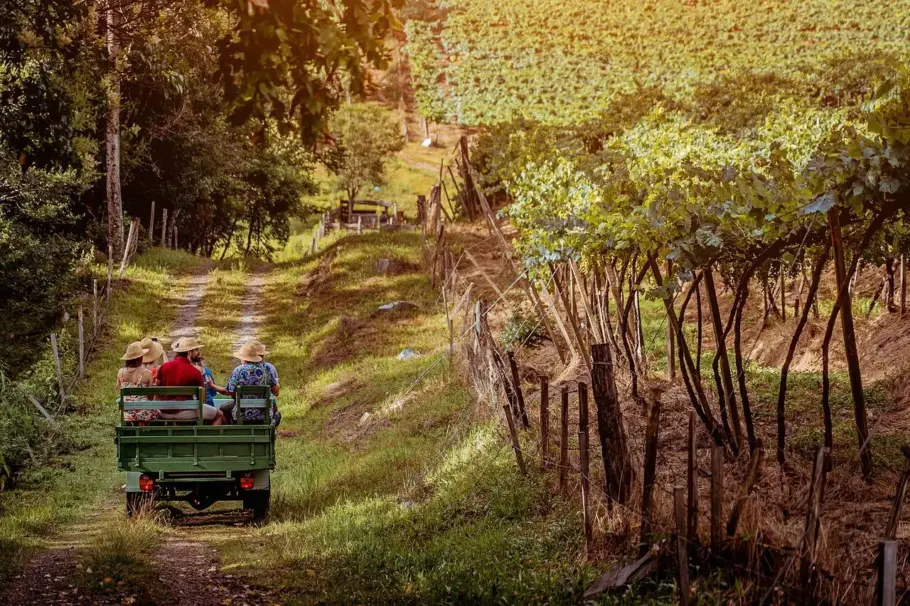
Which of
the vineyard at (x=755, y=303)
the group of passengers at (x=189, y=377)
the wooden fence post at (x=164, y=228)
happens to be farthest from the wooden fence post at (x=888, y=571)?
the wooden fence post at (x=164, y=228)

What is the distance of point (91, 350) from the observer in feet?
79.1

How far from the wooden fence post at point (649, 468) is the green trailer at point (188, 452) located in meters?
5.01

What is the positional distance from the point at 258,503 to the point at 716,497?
620cm

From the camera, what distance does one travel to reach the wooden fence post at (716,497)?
6996mm

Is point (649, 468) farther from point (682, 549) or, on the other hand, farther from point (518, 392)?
point (518, 392)

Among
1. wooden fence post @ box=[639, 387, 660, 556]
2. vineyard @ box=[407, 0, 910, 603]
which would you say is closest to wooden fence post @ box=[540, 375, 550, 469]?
vineyard @ box=[407, 0, 910, 603]

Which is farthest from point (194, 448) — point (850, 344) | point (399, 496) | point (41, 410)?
point (850, 344)

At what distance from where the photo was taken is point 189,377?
12.0 m

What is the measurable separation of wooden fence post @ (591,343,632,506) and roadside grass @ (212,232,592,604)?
590 mm

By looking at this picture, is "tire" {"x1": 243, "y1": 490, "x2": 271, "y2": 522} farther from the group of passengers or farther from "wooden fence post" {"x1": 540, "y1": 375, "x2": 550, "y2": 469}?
Result: "wooden fence post" {"x1": 540, "y1": 375, "x2": 550, "y2": 469}

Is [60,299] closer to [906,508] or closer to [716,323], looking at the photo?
[716,323]

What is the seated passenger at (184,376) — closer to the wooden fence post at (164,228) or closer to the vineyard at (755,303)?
the vineyard at (755,303)

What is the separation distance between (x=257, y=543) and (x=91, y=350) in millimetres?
14823

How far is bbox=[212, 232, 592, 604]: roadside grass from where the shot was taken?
842 centimetres
